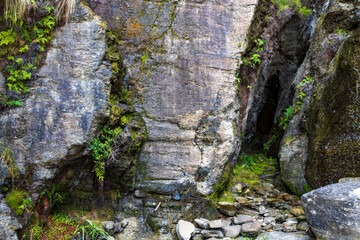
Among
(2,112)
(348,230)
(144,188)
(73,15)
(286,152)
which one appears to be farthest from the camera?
(286,152)

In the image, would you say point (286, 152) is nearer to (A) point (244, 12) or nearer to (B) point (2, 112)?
(A) point (244, 12)

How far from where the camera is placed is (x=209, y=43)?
5066 millimetres

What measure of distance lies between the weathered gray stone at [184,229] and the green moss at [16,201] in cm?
234

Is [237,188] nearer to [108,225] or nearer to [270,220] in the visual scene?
[270,220]

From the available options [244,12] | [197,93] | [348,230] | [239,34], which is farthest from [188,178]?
[244,12]

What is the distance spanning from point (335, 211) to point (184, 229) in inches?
87.6

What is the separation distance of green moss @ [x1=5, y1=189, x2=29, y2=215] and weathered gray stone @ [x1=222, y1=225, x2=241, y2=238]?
3026mm

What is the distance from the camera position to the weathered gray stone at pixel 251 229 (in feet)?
A: 13.6

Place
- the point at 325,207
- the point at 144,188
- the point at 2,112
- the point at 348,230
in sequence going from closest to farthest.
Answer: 1. the point at 348,230
2. the point at 325,207
3. the point at 2,112
4. the point at 144,188

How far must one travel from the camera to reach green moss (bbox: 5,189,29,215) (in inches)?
142

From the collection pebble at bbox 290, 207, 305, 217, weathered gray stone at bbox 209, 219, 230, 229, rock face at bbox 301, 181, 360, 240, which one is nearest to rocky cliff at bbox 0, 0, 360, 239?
weathered gray stone at bbox 209, 219, 230, 229

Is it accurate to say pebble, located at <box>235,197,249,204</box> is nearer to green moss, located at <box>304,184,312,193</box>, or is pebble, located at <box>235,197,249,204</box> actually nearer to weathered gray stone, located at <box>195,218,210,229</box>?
weathered gray stone, located at <box>195,218,210,229</box>

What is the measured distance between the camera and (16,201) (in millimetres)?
3637

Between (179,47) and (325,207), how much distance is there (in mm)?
3592
